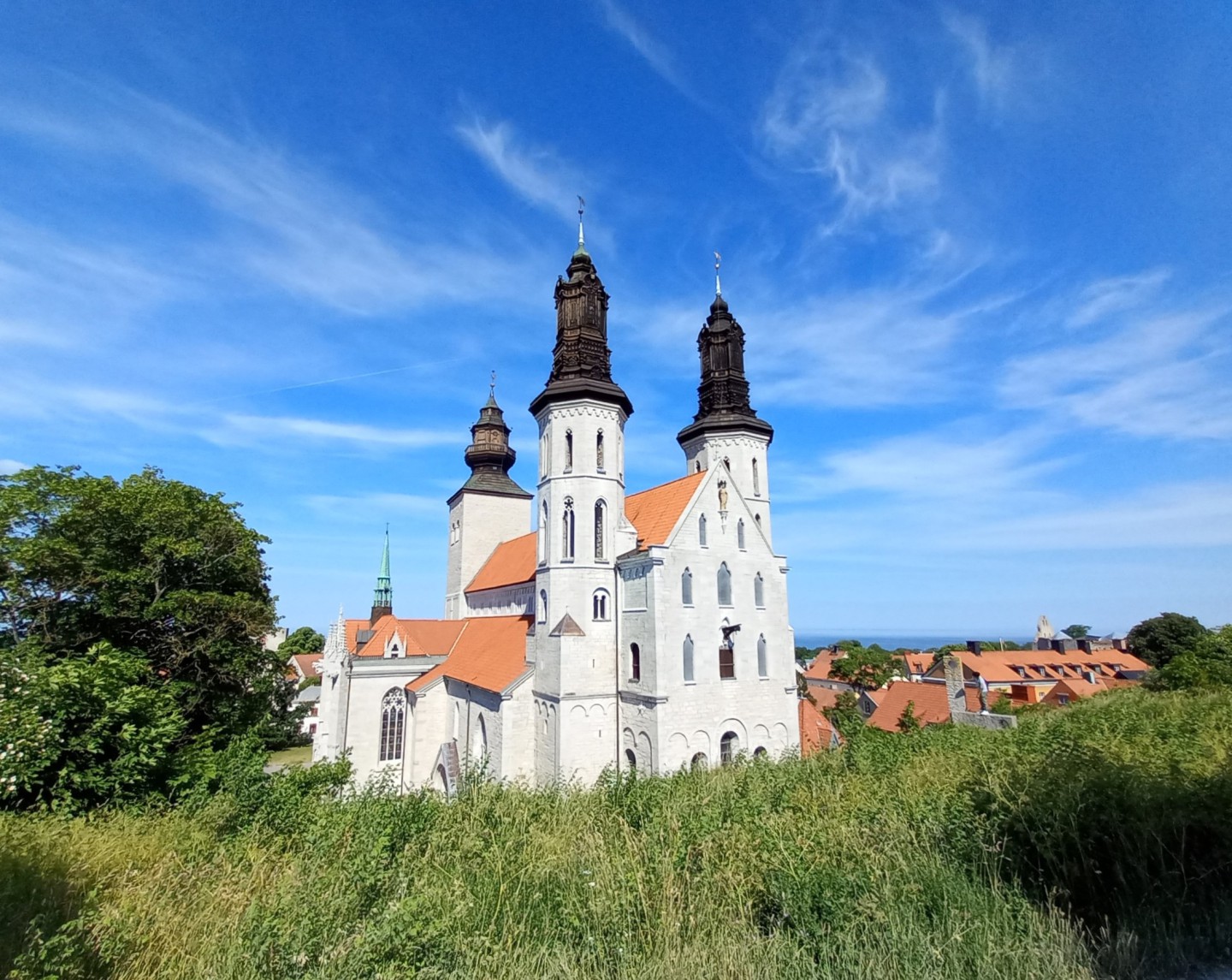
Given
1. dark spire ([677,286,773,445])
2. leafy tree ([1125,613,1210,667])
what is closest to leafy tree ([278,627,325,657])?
dark spire ([677,286,773,445])

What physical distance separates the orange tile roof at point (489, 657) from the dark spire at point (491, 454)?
9.75 meters

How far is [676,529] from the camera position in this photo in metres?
19.9

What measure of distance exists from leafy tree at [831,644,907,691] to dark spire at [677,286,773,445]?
48564 mm

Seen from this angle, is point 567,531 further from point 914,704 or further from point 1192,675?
point 1192,675

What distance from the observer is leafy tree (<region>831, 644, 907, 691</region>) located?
212 ft

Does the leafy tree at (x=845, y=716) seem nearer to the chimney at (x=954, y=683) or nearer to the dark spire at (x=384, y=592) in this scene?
the chimney at (x=954, y=683)

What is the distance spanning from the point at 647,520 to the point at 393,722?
17.7 meters

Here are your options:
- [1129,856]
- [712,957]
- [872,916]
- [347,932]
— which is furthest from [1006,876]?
[347,932]

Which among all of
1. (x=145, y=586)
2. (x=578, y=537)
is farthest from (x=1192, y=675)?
(x=145, y=586)

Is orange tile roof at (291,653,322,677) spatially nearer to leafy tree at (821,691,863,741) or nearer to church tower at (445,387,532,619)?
church tower at (445,387,532,619)

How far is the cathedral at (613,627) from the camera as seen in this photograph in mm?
19219

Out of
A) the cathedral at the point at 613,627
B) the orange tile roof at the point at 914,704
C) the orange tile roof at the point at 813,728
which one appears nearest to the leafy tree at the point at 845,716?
the orange tile roof at the point at 813,728

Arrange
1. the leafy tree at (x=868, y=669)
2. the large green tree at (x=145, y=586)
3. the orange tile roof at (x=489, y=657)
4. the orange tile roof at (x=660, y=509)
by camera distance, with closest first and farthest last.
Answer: the large green tree at (x=145, y=586) → the orange tile roof at (x=660, y=509) → the orange tile roof at (x=489, y=657) → the leafy tree at (x=868, y=669)

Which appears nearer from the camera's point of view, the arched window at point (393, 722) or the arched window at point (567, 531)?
the arched window at point (567, 531)
